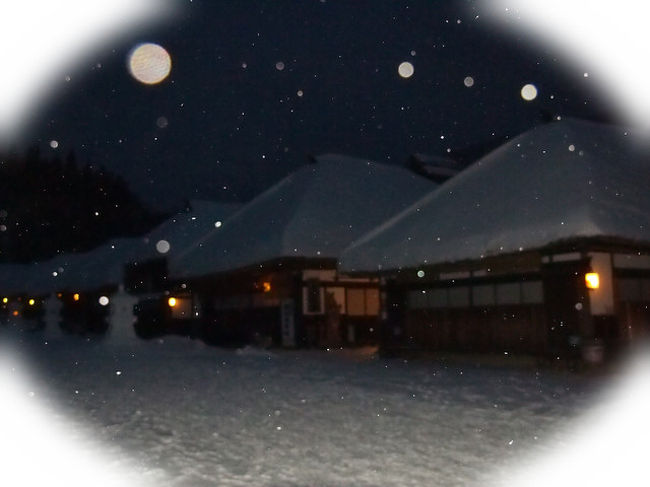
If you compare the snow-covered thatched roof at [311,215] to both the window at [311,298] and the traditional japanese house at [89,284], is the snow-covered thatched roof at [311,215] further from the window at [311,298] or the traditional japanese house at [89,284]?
the traditional japanese house at [89,284]

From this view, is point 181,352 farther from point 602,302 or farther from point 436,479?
point 436,479

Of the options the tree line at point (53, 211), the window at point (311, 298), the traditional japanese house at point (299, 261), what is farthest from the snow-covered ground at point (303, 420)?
the tree line at point (53, 211)

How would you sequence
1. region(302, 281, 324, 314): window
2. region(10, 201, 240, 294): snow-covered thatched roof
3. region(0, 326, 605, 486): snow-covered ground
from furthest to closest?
region(10, 201, 240, 294): snow-covered thatched roof
region(302, 281, 324, 314): window
region(0, 326, 605, 486): snow-covered ground

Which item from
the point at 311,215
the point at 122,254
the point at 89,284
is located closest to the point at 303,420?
the point at 311,215

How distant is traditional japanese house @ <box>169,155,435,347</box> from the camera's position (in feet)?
69.8

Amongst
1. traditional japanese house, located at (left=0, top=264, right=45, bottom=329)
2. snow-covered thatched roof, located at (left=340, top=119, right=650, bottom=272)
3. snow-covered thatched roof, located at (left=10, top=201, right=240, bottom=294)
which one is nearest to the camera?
snow-covered thatched roof, located at (left=340, top=119, right=650, bottom=272)

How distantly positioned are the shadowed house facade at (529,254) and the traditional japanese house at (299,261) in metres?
3.09

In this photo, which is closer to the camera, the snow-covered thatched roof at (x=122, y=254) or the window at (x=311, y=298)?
the window at (x=311, y=298)

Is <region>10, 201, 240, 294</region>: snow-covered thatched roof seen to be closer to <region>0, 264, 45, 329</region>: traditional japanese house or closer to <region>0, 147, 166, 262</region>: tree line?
<region>0, 264, 45, 329</region>: traditional japanese house

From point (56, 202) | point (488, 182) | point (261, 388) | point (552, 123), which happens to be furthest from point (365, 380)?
point (56, 202)

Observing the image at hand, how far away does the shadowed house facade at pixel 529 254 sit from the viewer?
43.0 feet

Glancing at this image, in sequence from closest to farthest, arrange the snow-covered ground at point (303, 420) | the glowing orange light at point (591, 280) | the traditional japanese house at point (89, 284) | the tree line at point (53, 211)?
the snow-covered ground at point (303, 420), the glowing orange light at point (591, 280), the traditional japanese house at point (89, 284), the tree line at point (53, 211)

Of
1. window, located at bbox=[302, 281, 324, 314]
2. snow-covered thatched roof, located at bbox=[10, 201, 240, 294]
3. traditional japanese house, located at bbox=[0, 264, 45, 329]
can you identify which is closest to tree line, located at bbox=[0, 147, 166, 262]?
traditional japanese house, located at bbox=[0, 264, 45, 329]

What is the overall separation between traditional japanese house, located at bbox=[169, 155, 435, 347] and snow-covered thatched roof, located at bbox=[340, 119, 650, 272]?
309cm
